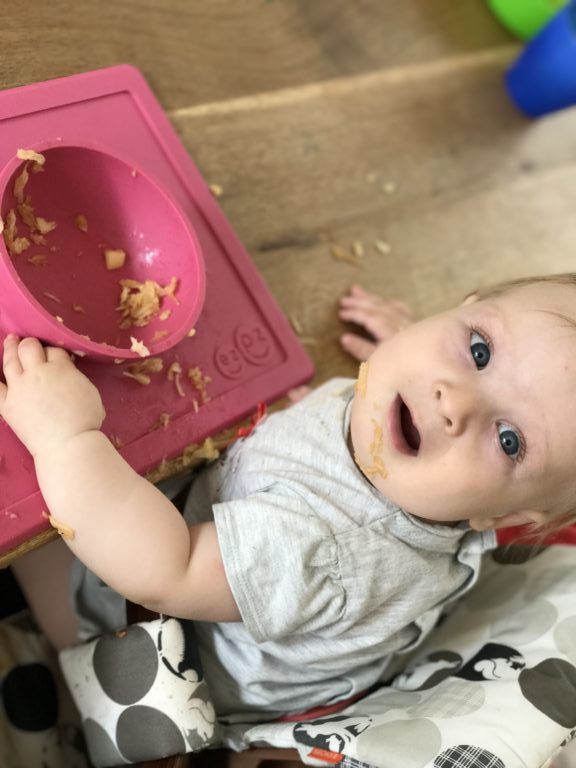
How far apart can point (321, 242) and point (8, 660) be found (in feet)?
2.15

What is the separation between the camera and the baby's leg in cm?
85

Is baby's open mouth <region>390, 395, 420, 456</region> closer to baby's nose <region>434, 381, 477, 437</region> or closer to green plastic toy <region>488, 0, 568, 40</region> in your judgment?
baby's nose <region>434, 381, 477, 437</region>

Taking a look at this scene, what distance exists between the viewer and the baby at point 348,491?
60cm

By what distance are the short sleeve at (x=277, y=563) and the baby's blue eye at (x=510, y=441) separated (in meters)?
0.18

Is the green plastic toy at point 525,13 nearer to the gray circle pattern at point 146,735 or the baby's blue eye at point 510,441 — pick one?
the baby's blue eye at point 510,441

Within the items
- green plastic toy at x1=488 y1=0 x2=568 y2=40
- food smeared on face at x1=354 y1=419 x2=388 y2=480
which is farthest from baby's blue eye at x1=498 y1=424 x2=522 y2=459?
green plastic toy at x1=488 y1=0 x2=568 y2=40

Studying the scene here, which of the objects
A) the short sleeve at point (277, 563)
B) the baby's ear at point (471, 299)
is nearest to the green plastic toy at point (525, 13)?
the baby's ear at point (471, 299)

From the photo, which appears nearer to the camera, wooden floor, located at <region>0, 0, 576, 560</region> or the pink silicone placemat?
the pink silicone placemat

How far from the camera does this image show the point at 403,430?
0.69m

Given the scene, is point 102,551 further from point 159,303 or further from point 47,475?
point 159,303

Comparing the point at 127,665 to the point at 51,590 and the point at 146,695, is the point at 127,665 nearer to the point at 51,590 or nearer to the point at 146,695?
the point at 146,695

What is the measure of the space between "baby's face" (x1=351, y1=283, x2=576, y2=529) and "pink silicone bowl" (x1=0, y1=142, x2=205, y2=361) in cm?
21

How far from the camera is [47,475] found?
598 mm

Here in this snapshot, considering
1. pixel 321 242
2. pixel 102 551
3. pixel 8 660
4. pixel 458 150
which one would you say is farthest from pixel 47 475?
pixel 458 150
